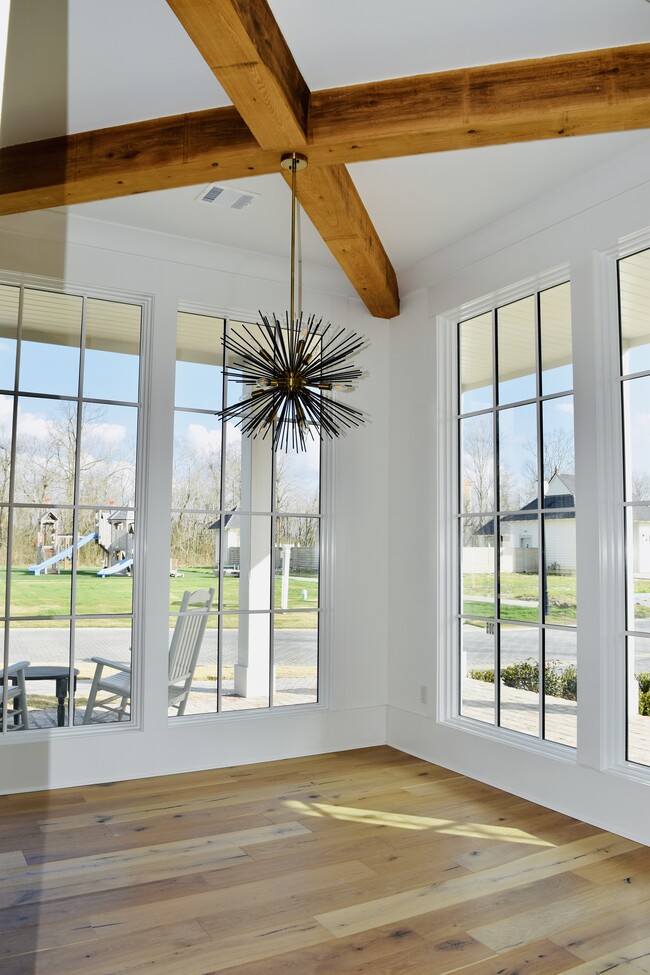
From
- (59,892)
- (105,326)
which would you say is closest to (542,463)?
(105,326)

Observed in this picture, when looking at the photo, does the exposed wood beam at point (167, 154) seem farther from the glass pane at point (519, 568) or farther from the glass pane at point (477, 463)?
the glass pane at point (519, 568)

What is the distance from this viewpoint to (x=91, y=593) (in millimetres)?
4059

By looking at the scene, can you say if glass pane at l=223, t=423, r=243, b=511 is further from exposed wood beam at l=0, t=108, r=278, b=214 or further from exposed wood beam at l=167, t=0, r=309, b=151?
exposed wood beam at l=167, t=0, r=309, b=151

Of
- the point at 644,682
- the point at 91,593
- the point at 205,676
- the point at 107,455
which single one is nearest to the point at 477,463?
the point at 644,682

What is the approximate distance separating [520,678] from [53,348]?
302cm

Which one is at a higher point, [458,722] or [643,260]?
[643,260]

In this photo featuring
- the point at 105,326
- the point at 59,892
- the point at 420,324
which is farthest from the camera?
the point at 420,324

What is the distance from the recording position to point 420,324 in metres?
4.77

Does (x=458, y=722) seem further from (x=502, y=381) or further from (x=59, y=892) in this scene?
(x=59, y=892)

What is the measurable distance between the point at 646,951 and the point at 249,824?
1708 mm

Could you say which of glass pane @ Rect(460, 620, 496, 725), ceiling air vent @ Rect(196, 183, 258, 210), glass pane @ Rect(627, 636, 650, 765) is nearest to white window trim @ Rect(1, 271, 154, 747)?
A: ceiling air vent @ Rect(196, 183, 258, 210)

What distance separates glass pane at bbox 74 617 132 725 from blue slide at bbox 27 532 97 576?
1.14 ft

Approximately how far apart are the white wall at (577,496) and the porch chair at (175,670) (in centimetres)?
129

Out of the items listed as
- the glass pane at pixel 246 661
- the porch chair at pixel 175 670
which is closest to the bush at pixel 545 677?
the glass pane at pixel 246 661
